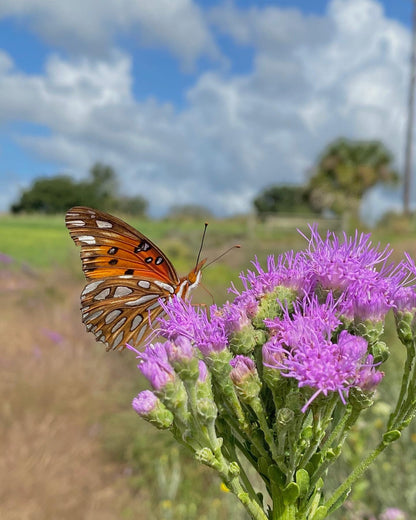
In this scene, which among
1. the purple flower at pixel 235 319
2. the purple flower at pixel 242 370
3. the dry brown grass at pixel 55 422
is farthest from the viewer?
the dry brown grass at pixel 55 422

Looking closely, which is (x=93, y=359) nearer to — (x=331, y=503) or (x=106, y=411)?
(x=106, y=411)

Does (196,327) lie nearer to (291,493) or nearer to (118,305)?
(291,493)

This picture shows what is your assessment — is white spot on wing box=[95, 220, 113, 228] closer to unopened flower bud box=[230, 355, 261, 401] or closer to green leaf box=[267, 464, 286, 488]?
unopened flower bud box=[230, 355, 261, 401]

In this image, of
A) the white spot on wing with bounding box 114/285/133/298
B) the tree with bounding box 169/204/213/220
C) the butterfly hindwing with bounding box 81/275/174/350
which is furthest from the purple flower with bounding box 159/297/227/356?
the tree with bounding box 169/204/213/220

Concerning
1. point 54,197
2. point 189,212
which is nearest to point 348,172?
point 189,212

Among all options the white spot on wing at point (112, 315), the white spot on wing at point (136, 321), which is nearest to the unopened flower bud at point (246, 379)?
the white spot on wing at point (136, 321)

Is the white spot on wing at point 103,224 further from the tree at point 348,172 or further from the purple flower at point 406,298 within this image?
the tree at point 348,172

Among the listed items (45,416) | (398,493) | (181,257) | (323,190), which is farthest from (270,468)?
(323,190)
